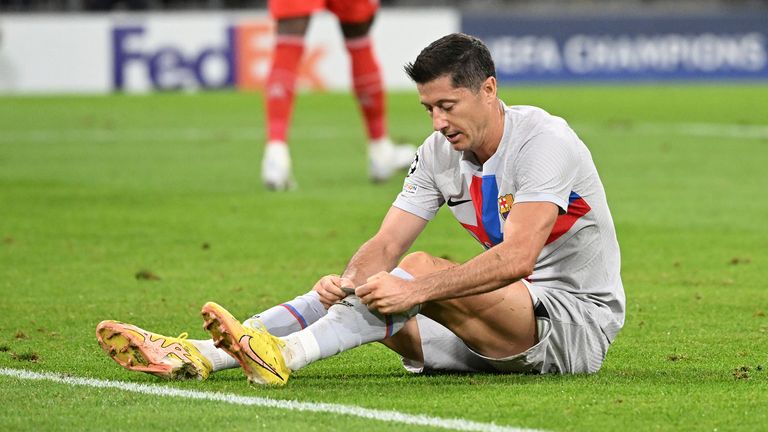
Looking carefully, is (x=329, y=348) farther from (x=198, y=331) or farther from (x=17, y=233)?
(x=17, y=233)

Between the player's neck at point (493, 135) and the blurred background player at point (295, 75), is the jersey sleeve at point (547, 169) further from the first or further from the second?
the blurred background player at point (295, 75)

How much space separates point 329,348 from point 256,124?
49.3 ft

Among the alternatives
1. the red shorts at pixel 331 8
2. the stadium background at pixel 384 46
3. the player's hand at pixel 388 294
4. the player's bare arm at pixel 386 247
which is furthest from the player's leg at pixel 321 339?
the stadium background at pixel 384 46

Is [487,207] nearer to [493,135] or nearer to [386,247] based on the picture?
[493,135]

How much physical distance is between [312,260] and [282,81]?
3.83m

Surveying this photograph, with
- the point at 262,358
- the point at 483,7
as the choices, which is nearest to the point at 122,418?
the point at 262,358

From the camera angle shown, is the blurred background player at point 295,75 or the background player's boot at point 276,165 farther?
the blurred background player at point 295,75

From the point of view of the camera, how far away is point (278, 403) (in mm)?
4820

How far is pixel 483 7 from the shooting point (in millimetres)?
29188

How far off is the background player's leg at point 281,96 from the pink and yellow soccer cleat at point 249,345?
6.85 meters

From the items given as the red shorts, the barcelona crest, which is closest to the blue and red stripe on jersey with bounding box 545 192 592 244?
the barcelona crest

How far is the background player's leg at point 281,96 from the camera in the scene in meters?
11.9

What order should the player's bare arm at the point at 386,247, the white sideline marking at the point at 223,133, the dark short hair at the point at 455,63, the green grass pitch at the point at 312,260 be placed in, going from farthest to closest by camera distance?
1. the white sideline marking at the point at 223,133
2. the player's bare arm at the point at 386,247
3. the dark short hair at the point at 455,63
4. the green grass pitch at the point at 312,260

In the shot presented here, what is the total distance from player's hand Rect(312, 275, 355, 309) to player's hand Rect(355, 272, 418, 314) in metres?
0.29
